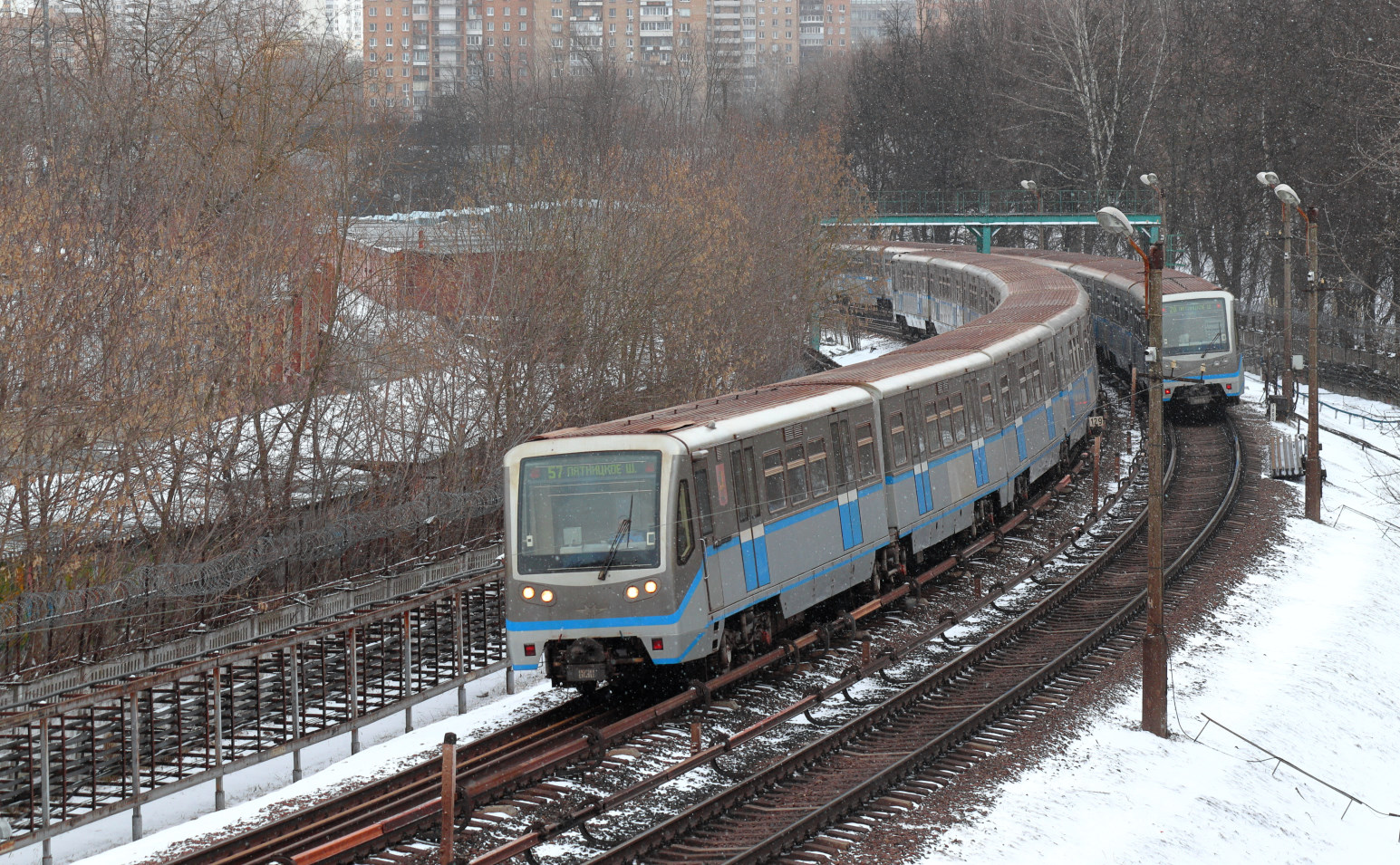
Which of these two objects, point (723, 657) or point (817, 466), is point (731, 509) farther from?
point (817, 466)

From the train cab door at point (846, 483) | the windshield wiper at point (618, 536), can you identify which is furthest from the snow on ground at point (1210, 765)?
the train cab door at point (846, 483)

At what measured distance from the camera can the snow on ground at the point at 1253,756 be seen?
12.5 meters

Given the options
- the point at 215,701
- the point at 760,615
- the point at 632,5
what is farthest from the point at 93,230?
the point at 632,5

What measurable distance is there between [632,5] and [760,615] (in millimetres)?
148964

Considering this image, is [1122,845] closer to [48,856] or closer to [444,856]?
[444,856]

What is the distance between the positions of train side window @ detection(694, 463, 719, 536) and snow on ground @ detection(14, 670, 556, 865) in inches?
107

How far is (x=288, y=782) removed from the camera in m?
13.7

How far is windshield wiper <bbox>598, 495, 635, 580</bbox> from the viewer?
543 inches

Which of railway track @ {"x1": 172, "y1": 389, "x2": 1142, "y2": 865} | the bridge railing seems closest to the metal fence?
railway track @ {"x1": 172, "y1": 389, "x2": 1142, "y2": 865}

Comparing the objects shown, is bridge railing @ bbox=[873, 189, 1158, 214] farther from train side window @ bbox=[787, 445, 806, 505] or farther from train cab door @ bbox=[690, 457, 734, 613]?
train cab door @ bbox=[690, 457, 734, 613]

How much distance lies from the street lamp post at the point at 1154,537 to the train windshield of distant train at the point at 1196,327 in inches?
697

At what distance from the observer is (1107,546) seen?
23406 millimetres

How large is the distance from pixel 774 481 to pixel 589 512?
2515mm

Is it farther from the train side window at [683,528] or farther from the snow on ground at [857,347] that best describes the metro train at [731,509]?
the snow on ground at [857,347]
